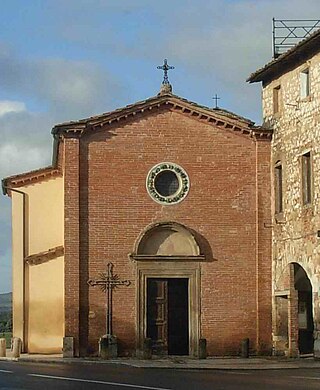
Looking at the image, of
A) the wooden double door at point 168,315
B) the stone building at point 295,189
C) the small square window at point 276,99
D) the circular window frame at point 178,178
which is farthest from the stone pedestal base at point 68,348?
the small square window at point 276,99

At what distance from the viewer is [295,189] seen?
102 feet

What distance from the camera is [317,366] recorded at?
1064 inches

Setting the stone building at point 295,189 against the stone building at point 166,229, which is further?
the stone building at point 166,229

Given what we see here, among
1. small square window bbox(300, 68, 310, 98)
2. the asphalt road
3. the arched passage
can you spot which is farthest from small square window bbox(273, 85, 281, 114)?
the asphalt road

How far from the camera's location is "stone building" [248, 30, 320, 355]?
1172 inches

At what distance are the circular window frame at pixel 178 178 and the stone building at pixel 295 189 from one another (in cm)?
302

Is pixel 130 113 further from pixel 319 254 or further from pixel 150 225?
pixel 319 254

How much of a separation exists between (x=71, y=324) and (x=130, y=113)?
7255 mm

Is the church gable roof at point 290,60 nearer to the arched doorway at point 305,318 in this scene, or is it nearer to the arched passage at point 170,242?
the arched passage at point 170,242

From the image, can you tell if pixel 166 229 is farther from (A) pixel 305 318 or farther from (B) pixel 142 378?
(B) pixel 142 378

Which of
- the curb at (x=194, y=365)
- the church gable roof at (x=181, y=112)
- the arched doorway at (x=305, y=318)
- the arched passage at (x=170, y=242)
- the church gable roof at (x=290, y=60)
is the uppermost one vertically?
the church gable roof at (x=290, y=60)

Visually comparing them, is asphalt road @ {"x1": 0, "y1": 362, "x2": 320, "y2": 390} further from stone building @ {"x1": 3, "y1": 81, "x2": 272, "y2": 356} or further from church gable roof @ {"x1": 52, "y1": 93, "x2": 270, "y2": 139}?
church gable roof @ {"x1": 52, "y1": 93, "x2": 270, "y2": 139}

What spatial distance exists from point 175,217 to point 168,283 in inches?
88.4

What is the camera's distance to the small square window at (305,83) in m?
30.6
